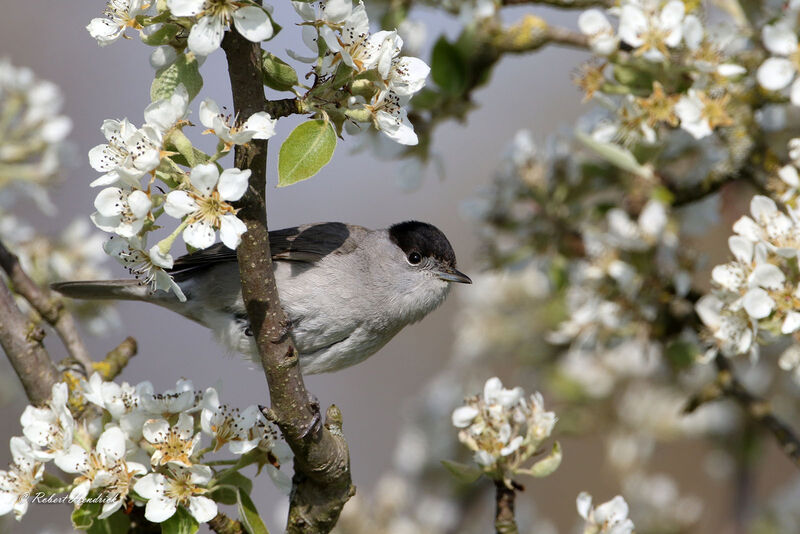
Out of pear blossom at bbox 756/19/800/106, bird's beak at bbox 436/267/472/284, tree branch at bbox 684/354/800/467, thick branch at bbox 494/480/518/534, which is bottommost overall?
bird's beak at bbox 436/267/472/284

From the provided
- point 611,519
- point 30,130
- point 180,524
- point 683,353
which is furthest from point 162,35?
point 683,353

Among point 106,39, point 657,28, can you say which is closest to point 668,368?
point 657,28

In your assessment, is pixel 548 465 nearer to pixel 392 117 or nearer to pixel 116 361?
pixel 392 117

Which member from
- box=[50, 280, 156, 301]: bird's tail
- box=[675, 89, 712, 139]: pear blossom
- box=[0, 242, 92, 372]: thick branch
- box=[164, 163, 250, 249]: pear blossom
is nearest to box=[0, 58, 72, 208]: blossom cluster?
box=[50, 280, 156, 301]: bird's tail

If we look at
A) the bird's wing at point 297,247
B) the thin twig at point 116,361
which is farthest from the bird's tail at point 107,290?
the thin twig at point 116,361

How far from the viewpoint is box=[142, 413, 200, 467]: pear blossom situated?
185 centimetres

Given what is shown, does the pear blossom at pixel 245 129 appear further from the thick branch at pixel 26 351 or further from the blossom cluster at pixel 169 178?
the thick branch at pixel 26 351

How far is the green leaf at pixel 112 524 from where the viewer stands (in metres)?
1.94

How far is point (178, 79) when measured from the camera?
171 cm

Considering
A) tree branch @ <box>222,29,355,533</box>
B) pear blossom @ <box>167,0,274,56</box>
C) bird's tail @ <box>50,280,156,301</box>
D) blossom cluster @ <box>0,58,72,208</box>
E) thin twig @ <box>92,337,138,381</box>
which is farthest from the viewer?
blossom cluster @ <box>0,58,72,208</box>

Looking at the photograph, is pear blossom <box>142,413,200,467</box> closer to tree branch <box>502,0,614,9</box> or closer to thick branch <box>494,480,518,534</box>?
thick branch <box>494,480,518,534</box>

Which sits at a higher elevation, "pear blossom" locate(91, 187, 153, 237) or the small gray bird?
"pear blossom" locate(91, 187, 153, 237)

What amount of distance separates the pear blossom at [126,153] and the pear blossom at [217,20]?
Answer: 209 mm

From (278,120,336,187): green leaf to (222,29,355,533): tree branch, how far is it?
0.17 ft
